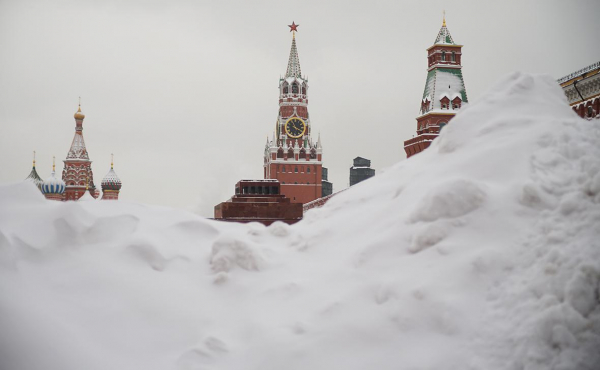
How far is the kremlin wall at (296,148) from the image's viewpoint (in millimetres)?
20266

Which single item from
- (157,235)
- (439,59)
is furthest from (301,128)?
(157,235)

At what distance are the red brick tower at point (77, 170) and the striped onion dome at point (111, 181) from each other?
94.6 inches

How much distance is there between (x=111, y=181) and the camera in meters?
50.4

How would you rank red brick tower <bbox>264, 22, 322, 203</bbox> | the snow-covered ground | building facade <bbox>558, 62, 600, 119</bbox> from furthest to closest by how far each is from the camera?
red brick tower <bbox>264, 22, 322, 203</bbox>, building facade <bbox>558, 62, 600, 119</bbox>, the snow-covered ground

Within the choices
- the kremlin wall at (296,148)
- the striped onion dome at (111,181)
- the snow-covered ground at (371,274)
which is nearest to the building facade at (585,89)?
the kremlin wall at (296,148)

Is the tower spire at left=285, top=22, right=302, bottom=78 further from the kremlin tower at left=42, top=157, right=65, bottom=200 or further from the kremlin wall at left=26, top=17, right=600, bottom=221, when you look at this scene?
the kremlin tower at left=42, top=157, right=65, bottom=200

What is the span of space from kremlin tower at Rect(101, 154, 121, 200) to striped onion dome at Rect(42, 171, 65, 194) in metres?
5.72

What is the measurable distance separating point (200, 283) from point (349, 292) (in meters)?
1.43

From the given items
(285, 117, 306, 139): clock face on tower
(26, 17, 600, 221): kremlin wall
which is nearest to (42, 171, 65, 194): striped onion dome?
(26, 17, 600, 221): kremlin wall

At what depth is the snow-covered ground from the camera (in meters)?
3.64

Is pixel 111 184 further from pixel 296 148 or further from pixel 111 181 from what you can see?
pixel 296 148

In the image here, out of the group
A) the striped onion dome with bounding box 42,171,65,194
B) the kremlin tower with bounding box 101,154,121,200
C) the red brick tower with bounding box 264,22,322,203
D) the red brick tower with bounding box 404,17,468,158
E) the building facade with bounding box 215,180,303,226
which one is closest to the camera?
the building facade with bounding box 215,180,303,226

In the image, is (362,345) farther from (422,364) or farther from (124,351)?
(124,351)

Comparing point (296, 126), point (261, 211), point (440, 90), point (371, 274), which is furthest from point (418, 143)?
point (371, 274)
